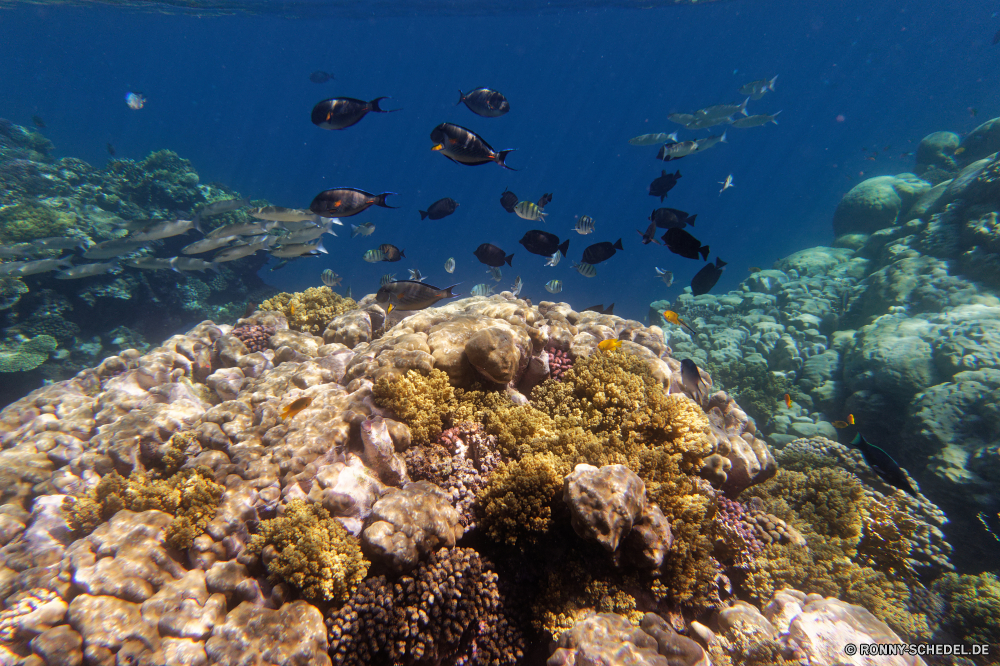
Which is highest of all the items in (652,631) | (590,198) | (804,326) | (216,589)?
(590,198)

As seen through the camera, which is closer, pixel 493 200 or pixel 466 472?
pixel 466 472

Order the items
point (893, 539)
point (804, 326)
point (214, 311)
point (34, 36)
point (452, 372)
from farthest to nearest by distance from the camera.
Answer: point (34, 36), point (214, 311), point (804, 326), point (893, 539), point (452, 372)

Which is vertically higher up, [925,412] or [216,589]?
[925,412]

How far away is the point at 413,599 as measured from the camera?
3.06 m

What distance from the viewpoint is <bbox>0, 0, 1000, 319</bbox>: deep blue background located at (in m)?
53.9

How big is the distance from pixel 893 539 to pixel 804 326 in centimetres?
1152

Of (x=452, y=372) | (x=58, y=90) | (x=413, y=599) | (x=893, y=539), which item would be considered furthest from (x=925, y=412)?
(x=58, y=90)

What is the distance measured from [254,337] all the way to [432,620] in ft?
19.8

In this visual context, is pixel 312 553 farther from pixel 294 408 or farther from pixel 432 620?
pixel 294 408

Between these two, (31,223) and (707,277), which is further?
(31,223)

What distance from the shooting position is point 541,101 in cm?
9169

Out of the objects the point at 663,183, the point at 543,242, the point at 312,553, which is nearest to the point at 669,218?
the point at 663,183

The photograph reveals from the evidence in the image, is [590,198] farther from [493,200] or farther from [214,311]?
[214,311]

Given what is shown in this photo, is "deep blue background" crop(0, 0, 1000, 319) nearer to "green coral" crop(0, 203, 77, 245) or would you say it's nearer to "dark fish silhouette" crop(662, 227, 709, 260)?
"green coral" crop(0, 203, 77, 245)
